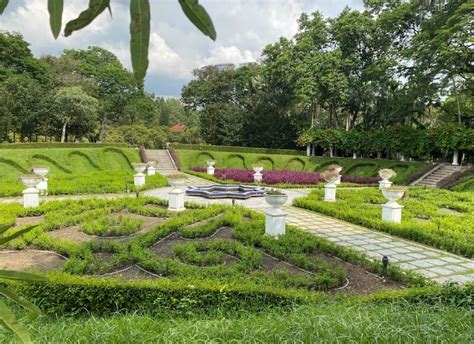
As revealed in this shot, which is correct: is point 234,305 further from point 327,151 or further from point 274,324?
point 327,151

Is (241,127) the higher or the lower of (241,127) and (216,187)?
the higher

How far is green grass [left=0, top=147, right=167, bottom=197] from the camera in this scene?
1223cm

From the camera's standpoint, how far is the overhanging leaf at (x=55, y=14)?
2.85 feet

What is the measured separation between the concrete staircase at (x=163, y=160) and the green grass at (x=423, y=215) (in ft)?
39.1

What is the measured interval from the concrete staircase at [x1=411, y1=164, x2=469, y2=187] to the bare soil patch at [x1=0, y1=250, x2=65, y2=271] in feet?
52.3

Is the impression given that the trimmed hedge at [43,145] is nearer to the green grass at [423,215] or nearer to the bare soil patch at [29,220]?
the bare soil patch at [29,220]

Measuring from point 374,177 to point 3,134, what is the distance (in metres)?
23.0

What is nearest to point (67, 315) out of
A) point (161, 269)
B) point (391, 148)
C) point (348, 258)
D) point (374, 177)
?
point (161, 269)

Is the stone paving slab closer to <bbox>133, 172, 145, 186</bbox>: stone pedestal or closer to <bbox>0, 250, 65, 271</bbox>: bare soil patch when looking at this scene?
<bbox>0, 250, 65, 271</bbox>: bare soil patch

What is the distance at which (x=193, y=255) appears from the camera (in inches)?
208

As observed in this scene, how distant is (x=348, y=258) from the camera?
5566 mm

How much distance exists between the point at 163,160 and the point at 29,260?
57.9 ft

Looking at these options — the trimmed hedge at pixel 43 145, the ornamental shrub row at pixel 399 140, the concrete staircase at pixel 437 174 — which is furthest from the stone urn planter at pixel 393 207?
the trimmed hedge at pixel 43 145

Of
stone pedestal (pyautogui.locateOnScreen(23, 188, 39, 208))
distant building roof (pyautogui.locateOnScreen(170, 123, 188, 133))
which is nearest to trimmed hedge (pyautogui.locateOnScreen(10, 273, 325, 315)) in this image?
stone pedestal (pyautogui.locateOnScreen(23, 188, 39, 208))
